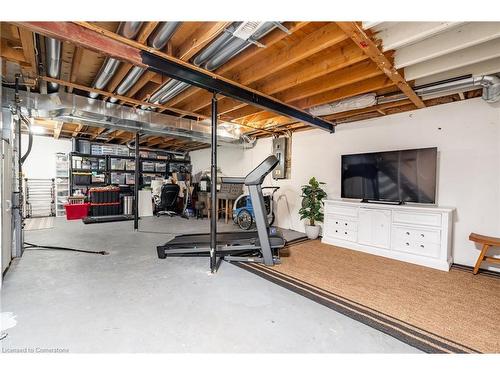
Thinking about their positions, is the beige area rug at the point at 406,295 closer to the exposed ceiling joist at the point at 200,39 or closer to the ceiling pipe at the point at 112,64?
the exposed ceiling joist at the point at 200,39

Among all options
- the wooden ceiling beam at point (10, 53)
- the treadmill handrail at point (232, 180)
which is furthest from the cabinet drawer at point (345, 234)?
the wooden ceiling beam at point (10, 53)

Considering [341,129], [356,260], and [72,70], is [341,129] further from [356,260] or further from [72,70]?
[72,70]

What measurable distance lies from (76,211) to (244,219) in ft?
16.5

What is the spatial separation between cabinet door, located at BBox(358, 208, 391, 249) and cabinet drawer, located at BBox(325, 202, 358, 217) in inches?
5.1

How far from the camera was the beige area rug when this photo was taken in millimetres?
1711

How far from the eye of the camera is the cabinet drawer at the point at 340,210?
4.03 meters

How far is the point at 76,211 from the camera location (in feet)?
21.3

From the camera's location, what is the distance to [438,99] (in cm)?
347

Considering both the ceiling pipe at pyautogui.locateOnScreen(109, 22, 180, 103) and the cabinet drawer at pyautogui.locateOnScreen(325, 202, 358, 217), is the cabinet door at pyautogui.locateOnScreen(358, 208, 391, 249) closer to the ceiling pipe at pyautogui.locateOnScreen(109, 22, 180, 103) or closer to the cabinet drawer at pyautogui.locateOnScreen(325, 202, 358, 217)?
the cabinet drawer at pyautogui.locateOnScreen(325, 202, 358, 217)

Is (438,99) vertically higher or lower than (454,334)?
higher

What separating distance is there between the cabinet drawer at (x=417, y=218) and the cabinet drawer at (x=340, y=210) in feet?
2.10

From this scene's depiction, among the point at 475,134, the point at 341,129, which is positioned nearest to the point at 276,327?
the point at 475,134
